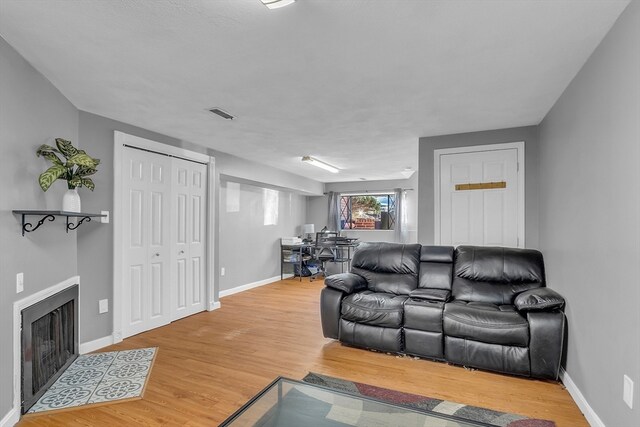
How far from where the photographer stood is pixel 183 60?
2305mm

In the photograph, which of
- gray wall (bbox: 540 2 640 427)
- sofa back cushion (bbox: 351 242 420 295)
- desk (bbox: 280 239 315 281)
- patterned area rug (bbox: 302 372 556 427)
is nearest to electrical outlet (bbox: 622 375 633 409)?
gray wall (bbox: 540 2 640 427)

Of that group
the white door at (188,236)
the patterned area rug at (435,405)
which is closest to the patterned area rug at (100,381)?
the white door at (188,236)

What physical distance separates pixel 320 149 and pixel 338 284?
2.14 m

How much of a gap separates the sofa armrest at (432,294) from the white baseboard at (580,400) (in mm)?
1054

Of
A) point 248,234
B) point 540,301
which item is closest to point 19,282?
point 540,301

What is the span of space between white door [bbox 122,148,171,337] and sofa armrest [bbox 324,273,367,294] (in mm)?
2092

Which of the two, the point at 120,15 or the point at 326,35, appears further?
the point at 326,35

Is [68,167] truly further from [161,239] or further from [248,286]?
[248,286]

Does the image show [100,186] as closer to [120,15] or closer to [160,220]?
[160,220]

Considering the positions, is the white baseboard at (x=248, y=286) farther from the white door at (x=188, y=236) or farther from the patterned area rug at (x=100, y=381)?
the patterned area rug at (x=100, y=381)

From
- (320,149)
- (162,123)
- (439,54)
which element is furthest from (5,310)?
(320,149)

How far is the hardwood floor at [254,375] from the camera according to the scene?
89.3 inches

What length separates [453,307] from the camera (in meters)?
3.11

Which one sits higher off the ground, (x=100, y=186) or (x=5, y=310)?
(x=100, y=186)
